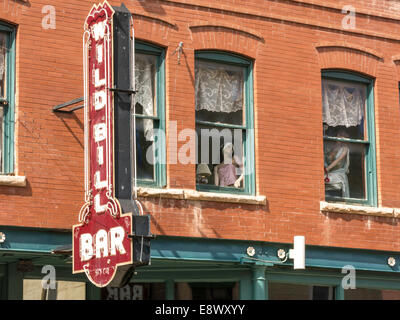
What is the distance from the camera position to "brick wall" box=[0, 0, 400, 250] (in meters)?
15.4

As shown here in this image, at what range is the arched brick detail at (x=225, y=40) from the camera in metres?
17.1

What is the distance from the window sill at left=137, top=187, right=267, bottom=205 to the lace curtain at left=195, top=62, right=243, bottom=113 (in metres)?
1.43

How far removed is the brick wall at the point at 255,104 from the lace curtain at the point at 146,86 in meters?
0.27

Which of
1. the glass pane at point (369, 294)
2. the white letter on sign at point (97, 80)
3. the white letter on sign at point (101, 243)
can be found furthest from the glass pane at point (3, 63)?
the glass pane at point (369, 294)

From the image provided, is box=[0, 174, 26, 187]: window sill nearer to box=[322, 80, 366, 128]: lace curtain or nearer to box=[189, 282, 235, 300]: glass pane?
box=[189, 282, 235, 300]: glass pane

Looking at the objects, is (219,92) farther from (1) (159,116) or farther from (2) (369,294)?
(2) (369,294)

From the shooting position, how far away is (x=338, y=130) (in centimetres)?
→ 1841

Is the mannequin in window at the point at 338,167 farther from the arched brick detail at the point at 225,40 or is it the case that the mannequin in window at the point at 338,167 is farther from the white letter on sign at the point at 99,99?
the white letter on sign at the point at 99,99

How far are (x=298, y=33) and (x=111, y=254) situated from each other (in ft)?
19.6

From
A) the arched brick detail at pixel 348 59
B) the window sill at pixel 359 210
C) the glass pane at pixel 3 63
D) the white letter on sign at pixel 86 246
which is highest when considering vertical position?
the arched brick detail at pixel 348 59

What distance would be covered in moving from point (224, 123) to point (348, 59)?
257cm

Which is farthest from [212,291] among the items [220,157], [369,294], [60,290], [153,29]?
[153,29]
